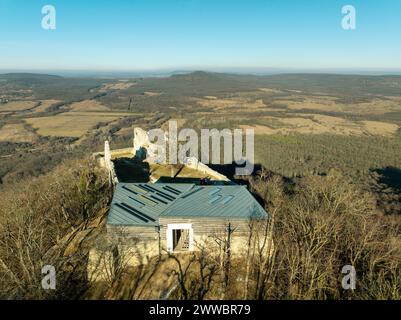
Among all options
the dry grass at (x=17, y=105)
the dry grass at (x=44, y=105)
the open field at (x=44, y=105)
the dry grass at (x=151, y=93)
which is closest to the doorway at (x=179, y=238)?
the open field at (x=44, y=105)

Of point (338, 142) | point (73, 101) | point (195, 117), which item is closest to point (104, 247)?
point (338, 142)

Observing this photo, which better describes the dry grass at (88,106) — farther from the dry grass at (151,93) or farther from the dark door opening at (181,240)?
the dark door opening at (181,240)

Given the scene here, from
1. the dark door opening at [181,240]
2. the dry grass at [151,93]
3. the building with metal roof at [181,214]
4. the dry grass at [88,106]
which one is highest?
the dry grass at [151,93]

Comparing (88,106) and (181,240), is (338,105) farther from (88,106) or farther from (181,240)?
(181,240)

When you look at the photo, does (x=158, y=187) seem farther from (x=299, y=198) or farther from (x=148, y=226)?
(x=299, y=198)
